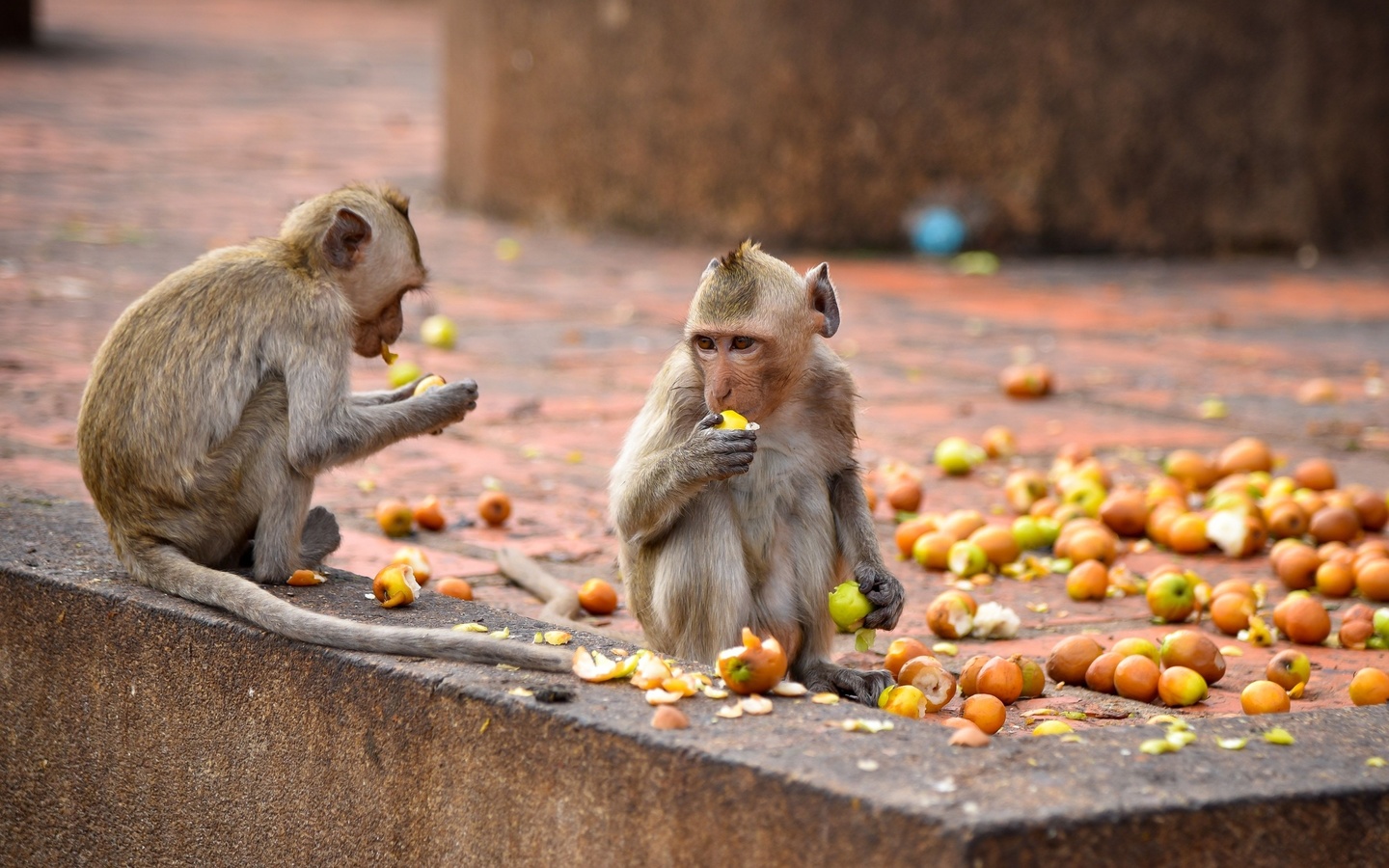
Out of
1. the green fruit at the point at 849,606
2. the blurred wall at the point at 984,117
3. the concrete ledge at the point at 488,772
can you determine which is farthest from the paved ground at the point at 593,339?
the concrete ledge at the point at 488,772

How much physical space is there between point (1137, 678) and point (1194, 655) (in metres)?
0.14

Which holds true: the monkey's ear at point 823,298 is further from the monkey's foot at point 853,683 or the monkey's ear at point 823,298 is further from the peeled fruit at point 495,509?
the peeled fruit at point 495,509

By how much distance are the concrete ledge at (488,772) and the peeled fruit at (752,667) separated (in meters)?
0.06

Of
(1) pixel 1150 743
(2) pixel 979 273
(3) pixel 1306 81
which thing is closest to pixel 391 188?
(1) pixel 1150 743

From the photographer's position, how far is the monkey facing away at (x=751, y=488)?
3.05 meters

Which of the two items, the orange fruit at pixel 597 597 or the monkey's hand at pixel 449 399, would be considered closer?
the monkey's hand at pixel 449 399

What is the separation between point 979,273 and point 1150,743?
21.5 ft

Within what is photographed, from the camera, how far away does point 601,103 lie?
9133mm

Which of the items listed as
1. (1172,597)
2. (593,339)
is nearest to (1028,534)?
(1172,597)

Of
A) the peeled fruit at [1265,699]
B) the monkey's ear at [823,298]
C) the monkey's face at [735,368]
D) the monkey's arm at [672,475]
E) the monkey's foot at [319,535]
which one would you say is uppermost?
the monkey's ear at [823,298]

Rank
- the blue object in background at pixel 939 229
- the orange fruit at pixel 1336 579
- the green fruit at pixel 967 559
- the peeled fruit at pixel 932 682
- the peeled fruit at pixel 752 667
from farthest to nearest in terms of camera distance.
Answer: the blue object in background at pixel 939 229 < the green fruit at pixel 967 559 < the orange fruit at pixel 1336 579 < the peeled fruit at pixel 932 682 < the peeled fruit at pixel 752 667

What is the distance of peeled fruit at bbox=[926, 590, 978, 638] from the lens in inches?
142

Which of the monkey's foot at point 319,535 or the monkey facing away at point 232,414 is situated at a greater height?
the monkey facing away at point 232,414

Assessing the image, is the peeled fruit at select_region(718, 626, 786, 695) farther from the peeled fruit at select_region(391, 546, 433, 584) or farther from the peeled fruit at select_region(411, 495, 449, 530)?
the peeled fruit at select_region(411, 495, 449, 530)
